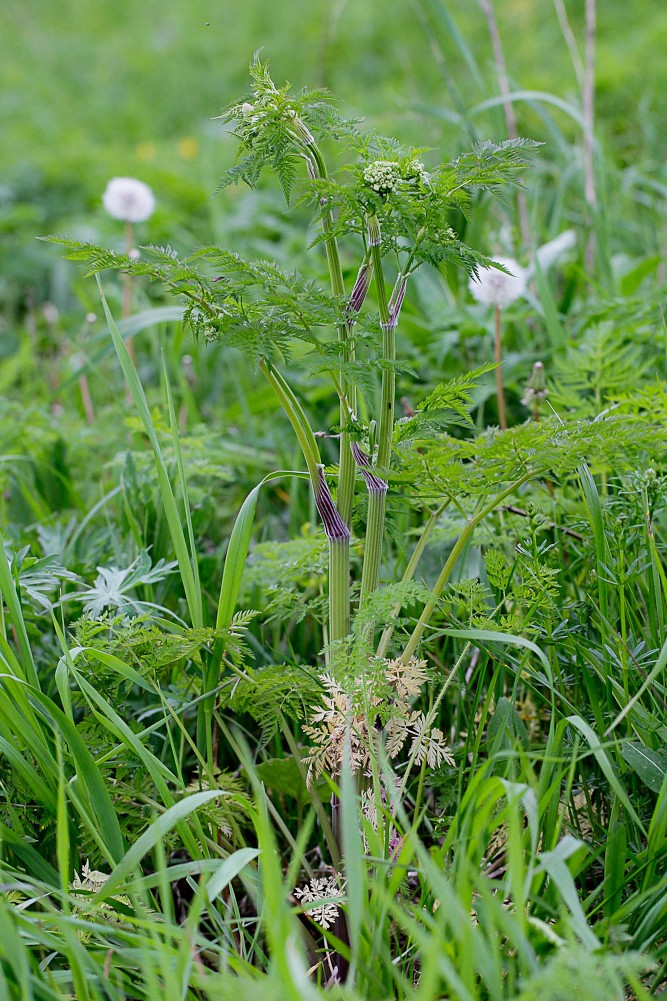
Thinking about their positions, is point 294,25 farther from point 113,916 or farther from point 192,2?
point 113,916

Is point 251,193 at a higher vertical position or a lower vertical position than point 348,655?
higher

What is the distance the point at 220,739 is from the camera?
150 cm

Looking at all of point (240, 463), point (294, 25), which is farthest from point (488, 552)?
point (294, 25)

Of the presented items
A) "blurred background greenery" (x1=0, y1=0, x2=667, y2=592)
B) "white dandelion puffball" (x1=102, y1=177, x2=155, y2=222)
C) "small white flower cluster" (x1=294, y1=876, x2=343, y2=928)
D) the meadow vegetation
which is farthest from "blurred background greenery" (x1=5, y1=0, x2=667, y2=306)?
"small white flower cluster" (x1=294, y1=876, x2=343, y2=928)

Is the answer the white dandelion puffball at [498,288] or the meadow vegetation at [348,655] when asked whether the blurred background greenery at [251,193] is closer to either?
the meadow vegetation at [348,655]

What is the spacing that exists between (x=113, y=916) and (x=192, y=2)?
25.1ft

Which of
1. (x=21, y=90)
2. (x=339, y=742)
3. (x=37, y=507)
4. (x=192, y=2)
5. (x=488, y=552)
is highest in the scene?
(x=192, y=2)

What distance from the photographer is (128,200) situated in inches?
94.7

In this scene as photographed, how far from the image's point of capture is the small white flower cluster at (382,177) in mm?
1015

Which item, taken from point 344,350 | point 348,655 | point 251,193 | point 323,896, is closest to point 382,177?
point 344,350

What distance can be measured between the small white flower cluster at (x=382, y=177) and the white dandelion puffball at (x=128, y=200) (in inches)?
60.8

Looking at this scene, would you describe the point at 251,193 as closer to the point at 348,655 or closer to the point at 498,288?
the point at 498,288

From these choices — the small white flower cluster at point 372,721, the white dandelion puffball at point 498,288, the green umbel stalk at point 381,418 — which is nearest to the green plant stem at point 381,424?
the green umbel stalk at point 381,418

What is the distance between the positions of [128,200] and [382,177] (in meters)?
1.58
